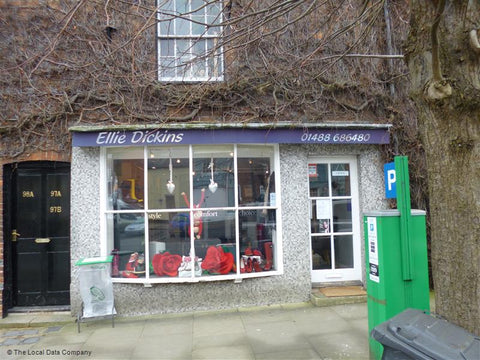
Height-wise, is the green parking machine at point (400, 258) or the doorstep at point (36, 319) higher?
the green parking machine at point (400, 258)

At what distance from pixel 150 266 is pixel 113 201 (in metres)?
1.32

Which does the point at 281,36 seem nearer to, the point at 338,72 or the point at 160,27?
the point at 338,72

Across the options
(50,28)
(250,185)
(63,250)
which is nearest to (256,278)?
(250,185)

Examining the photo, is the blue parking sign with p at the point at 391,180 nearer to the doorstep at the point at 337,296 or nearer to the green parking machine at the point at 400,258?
the green parking machine at the point at 400,258

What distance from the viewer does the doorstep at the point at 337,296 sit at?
20.0ft

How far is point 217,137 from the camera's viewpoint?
6.07 meters

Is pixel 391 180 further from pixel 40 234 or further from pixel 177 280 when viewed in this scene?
pixel 40 234

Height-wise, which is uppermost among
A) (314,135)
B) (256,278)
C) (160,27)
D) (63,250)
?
(160,27)

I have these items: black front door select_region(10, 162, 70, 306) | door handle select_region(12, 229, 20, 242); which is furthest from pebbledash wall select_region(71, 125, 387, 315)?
door handle select_region(12, 229, 20, 242)

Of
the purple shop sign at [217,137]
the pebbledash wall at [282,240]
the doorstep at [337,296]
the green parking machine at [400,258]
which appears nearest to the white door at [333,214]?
the pebbledash wall at [282,240]

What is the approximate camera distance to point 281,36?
21.9 ft

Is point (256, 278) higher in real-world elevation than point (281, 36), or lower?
lower

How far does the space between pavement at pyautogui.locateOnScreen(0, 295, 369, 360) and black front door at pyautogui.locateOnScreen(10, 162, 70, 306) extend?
0.41 metres

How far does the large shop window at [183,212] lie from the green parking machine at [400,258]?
2876 mm
